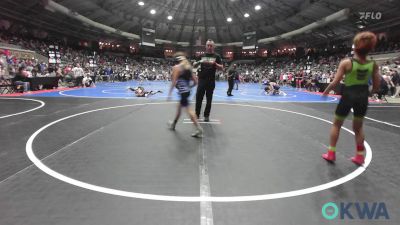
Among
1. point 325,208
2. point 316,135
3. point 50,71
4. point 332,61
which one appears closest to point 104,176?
point 325,208

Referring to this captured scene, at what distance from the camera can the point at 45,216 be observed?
270 centimetres

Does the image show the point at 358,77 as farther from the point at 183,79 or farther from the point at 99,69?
the point at 99,69

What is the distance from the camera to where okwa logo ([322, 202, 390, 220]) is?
279 centimetres

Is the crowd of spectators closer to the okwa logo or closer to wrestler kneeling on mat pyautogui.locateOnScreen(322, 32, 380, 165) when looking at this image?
wrestler kneeling on mat pyautogui.locateOnScreen(322, 32, 380, 165)

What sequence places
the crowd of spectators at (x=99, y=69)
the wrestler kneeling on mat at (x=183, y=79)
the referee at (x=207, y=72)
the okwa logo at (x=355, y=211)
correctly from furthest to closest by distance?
the crowd of spectators at (x=99, y=69)
the referee at (x=207, y=72)
the wrestler kneeling on mat at (x=183, y=79)
the okwa logo at (x=355, y=211)

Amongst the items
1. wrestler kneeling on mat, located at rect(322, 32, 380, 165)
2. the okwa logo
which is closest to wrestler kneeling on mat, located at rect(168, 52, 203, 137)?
wrestler kneeling on mat, located at rect(322, 32, 380, 165)

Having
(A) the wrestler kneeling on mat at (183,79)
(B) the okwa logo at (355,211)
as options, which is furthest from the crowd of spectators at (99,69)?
(B) the okwa logo at (355,211)

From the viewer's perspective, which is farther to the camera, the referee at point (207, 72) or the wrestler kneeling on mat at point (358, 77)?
the referee at point (207, 72)

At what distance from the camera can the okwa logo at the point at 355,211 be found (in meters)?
2.79

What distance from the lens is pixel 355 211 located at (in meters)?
2.90

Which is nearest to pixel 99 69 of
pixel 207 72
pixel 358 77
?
pixel 207 72

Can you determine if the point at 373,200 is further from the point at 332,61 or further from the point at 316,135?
the point at 332,61

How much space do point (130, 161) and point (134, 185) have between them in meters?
0.93

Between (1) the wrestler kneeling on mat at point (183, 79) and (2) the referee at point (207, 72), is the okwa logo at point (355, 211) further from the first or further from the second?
(2) the referee at point (207, 72)
